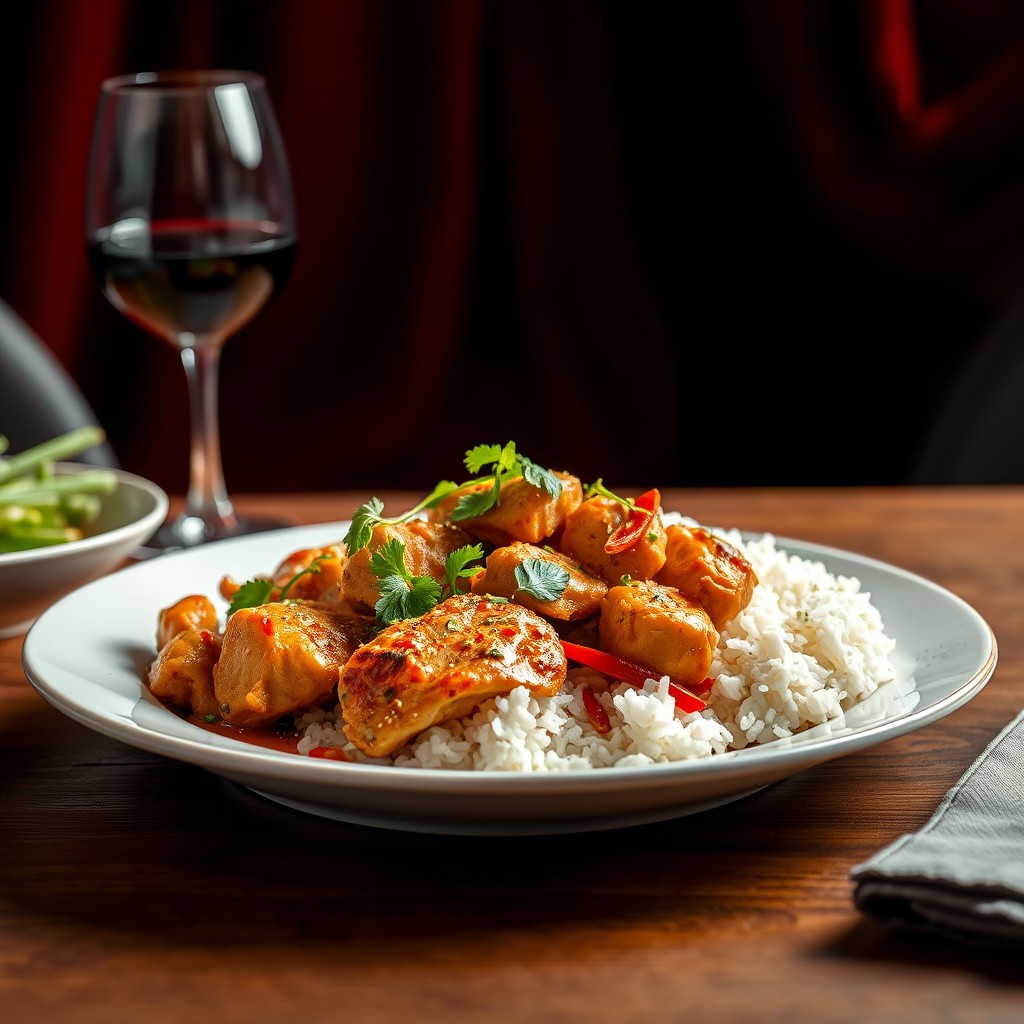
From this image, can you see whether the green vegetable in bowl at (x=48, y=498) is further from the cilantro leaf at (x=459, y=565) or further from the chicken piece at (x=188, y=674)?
the cilantro leaf at (x=459, y=565)

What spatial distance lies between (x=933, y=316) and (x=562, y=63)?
54.3 inches

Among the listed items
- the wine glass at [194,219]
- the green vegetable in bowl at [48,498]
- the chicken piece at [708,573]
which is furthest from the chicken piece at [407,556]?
the wine glass at [194,219]

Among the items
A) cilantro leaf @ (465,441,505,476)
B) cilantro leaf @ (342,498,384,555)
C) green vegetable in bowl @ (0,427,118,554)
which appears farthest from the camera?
green vegetable in bowl @ (0,427,118,554)

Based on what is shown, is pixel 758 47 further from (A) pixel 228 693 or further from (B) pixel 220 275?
(A) pixel 228 693

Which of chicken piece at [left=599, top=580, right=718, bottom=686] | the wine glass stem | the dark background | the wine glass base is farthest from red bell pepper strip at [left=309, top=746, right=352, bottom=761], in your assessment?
the dark background

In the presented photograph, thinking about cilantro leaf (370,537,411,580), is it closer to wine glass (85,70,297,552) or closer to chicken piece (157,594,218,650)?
chicken piece (157,594,218,650)

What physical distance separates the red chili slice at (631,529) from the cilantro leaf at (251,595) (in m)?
0.39

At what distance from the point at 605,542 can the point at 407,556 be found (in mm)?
211

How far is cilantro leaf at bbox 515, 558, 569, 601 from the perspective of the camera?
1.36m

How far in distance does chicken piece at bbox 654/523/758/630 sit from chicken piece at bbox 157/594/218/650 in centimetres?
50

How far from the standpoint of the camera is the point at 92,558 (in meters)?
1.84

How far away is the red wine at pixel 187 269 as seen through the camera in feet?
7.59

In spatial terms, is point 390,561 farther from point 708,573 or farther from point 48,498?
point 48,498

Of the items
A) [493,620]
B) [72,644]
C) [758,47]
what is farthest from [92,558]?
[758,47]
